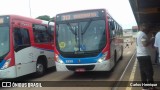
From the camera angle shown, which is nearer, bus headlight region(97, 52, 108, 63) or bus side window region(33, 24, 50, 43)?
bus headlight region(97, 52, 108, 63)

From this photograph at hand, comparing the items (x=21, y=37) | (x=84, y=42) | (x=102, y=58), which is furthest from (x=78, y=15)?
(x=21, y=37)

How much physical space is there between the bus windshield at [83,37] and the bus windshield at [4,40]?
218 centimetres

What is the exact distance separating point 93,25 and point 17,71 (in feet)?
11.5

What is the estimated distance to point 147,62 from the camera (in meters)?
8.76

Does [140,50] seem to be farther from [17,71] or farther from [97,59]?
[17,71]

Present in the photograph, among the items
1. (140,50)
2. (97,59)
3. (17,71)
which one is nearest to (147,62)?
(140,50)

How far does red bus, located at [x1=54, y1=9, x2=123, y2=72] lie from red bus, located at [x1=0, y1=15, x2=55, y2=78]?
1.25m

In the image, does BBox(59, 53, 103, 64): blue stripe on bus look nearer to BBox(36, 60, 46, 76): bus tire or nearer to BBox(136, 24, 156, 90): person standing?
BBox(36, 60, 46, 76): bus tire

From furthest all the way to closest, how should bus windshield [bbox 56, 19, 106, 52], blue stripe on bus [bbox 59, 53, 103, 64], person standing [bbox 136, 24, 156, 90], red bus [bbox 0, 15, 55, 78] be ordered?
bus windshield [bbox 56, 19, 106, 52]
blue stripe on bus [bbox 59, 53, 103, 64]
red bus [bbox 0, 15, 55, 78]
person standing [bbox 136, 24, 156, 90]

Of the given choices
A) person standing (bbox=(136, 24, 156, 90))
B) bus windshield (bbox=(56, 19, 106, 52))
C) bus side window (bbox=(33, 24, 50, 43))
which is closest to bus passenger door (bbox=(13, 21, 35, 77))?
bus side window (bbox=(33, 24, 50, 43))

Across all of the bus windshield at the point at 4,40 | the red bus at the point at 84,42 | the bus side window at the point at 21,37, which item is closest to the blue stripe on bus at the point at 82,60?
the red bus at the point at 84,42

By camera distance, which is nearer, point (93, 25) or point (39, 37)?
point (93, 25)

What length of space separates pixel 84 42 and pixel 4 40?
3.12 m

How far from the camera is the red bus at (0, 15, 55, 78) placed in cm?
1134
